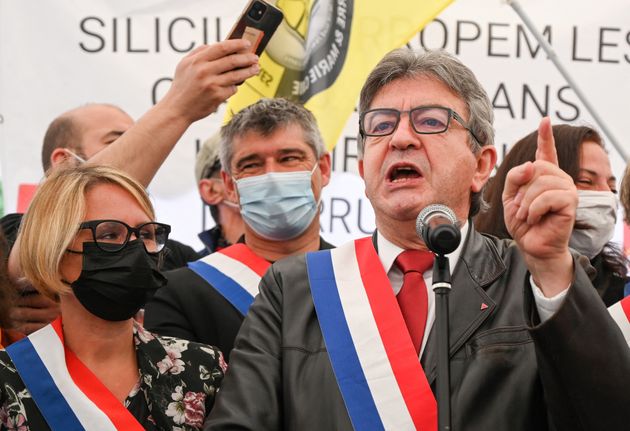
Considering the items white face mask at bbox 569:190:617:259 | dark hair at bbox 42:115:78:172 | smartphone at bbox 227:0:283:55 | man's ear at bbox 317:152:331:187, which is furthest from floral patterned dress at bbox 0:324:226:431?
white face mask at bbox 569:190:617:259

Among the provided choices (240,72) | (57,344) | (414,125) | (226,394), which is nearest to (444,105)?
(414,125)

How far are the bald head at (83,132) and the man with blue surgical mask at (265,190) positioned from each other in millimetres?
706

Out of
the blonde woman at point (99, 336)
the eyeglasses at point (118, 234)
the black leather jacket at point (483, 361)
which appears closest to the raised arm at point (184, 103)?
the blonde woman at point (99, 336)

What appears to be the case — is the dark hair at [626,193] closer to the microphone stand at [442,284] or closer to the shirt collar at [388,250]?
the shirt collar at [388,250]

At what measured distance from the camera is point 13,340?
4398 mm

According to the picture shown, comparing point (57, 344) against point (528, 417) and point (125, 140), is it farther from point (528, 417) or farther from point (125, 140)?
point (528, 417)

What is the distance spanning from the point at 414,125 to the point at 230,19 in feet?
11.5

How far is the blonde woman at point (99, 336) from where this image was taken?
12.4ft

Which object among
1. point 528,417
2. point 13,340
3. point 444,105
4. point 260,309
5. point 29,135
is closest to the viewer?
point 528,417

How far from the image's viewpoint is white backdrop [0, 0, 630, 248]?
680 centimetres

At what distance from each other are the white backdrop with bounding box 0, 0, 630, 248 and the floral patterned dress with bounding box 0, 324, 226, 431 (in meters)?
2.91

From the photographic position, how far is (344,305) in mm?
3596

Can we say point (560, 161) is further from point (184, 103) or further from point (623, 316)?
point (184, 103)

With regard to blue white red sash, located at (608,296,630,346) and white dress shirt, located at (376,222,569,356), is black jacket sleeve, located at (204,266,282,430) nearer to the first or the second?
white dress shirt, located at (376,222,569,356)
